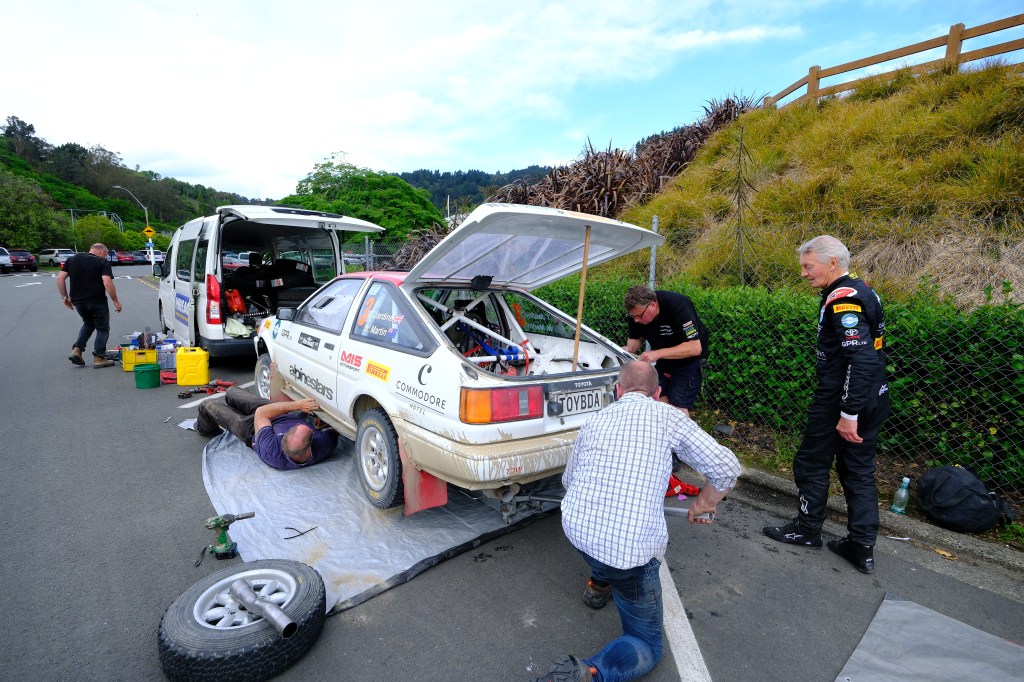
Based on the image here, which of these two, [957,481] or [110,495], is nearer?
[957,481]

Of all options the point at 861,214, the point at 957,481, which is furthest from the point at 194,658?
the point at 861,214

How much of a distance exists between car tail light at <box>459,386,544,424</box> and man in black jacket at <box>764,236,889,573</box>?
1756 mm

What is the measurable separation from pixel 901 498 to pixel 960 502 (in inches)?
12.3

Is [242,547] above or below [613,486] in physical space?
below

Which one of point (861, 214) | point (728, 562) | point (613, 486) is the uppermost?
point (861, 214)

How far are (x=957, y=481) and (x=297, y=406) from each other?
474 centimetres

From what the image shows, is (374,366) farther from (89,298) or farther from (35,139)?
(35,139)

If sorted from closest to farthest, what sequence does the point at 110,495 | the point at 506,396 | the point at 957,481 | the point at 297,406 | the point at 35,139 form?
the point at 506,396 < the point at 957,481 < the point at 110,495 < the point at 297,406 < the point at 35,139

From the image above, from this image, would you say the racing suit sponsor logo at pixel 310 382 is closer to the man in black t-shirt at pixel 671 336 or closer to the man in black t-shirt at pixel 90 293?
the man in black t-shirt at pixel 671 336

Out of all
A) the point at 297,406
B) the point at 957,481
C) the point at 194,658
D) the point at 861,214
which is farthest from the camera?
the point at 861,214

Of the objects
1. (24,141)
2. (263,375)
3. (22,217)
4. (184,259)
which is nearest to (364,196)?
(184,259)

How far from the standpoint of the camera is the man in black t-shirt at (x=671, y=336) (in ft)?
12.2

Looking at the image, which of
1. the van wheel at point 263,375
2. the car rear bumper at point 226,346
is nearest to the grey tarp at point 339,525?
the van wheel at point 263,375

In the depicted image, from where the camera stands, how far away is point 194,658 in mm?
1911
